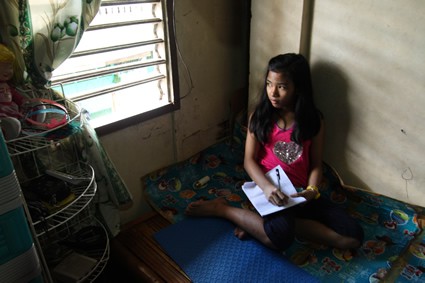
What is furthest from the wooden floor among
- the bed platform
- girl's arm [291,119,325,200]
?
girl's arm [291,119,325,200]

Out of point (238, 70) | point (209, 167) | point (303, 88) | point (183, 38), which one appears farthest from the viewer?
point (238, 70)

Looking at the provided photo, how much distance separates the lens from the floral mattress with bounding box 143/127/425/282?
1192 mm

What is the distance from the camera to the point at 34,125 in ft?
3.12

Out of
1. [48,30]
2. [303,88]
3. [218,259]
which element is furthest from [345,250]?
[48,30]

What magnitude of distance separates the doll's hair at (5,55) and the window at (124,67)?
0.23 meters

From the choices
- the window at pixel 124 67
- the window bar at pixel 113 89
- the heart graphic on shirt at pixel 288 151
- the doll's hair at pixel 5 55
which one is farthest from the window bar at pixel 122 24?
the heart graphic on shirt at pixel 288 151

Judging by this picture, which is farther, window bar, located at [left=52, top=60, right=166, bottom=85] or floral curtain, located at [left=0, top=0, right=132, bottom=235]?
window bar, located at [left=52, top=60, right=166, bottom=85]

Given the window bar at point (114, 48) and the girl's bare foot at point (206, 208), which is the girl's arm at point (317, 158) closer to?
the girl's bare foot at point (206, 208)

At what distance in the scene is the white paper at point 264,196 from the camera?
1301 mm

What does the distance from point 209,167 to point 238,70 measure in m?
0.55

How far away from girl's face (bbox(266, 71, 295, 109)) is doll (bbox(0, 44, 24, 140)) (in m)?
0.89

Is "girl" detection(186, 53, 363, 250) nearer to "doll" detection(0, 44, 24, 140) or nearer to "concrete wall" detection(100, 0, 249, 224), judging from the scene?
"concrete wall" detection(100, 0, 249, 224)

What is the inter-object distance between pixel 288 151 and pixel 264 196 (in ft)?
0.75

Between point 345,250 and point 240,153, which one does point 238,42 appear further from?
point 345,250
